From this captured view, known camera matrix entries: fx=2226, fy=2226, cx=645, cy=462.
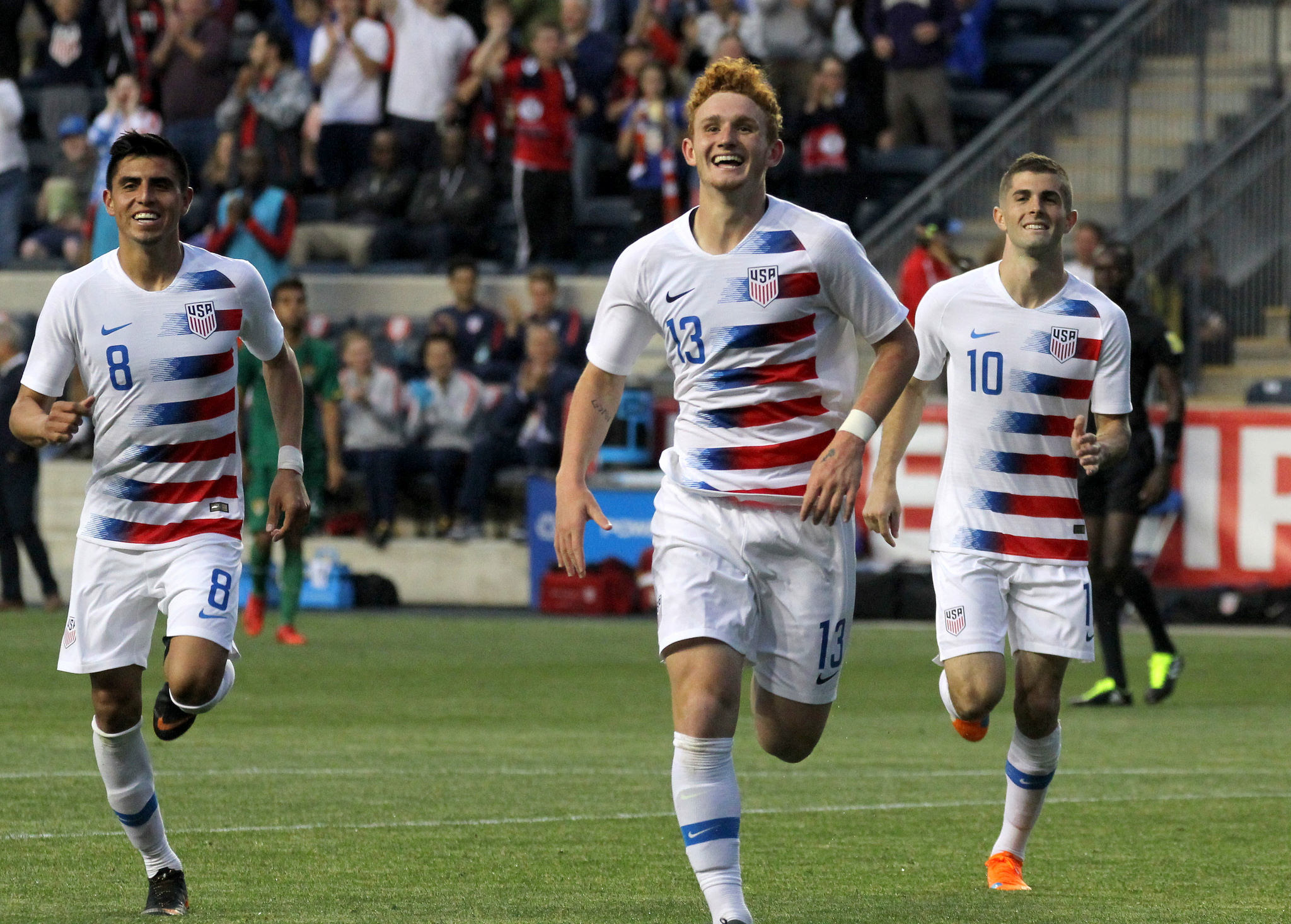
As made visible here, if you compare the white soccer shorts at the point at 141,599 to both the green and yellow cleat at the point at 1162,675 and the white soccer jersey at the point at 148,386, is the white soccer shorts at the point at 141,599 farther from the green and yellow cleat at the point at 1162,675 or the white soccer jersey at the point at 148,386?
the green and yellow cleat at the point at 1162,675

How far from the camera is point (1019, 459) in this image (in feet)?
24.4

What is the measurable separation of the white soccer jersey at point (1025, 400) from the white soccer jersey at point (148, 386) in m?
2.36

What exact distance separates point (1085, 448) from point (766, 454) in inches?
52.1

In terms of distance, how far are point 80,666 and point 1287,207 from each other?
49.3 feet

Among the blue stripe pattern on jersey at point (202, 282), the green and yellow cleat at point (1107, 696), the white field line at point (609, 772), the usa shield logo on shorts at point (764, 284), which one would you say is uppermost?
the usa shield logo on shorts at point (764, 284)

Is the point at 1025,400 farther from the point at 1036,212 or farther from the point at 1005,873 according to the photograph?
the point at 1005,873

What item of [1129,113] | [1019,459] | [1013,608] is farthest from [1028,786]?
[1129,113]

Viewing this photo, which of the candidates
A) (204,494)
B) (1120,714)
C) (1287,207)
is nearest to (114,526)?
(204,494)

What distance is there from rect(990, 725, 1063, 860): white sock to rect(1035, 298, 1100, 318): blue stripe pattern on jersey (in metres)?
1.38

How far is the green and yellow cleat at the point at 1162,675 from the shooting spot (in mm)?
12914

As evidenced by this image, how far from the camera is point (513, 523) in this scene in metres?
19.9

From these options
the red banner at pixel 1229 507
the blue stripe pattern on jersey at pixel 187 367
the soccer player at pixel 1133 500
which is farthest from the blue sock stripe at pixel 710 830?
the red banner at pixel 1229 507

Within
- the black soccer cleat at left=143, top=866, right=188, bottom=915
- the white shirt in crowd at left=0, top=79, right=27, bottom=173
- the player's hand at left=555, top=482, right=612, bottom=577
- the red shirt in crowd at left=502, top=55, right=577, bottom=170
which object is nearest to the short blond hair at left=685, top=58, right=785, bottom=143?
the player's hand at left=555, top=482, right=612, bottom=577

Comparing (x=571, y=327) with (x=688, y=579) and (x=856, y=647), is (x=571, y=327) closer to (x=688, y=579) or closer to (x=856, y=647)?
(x=856, y=647)
